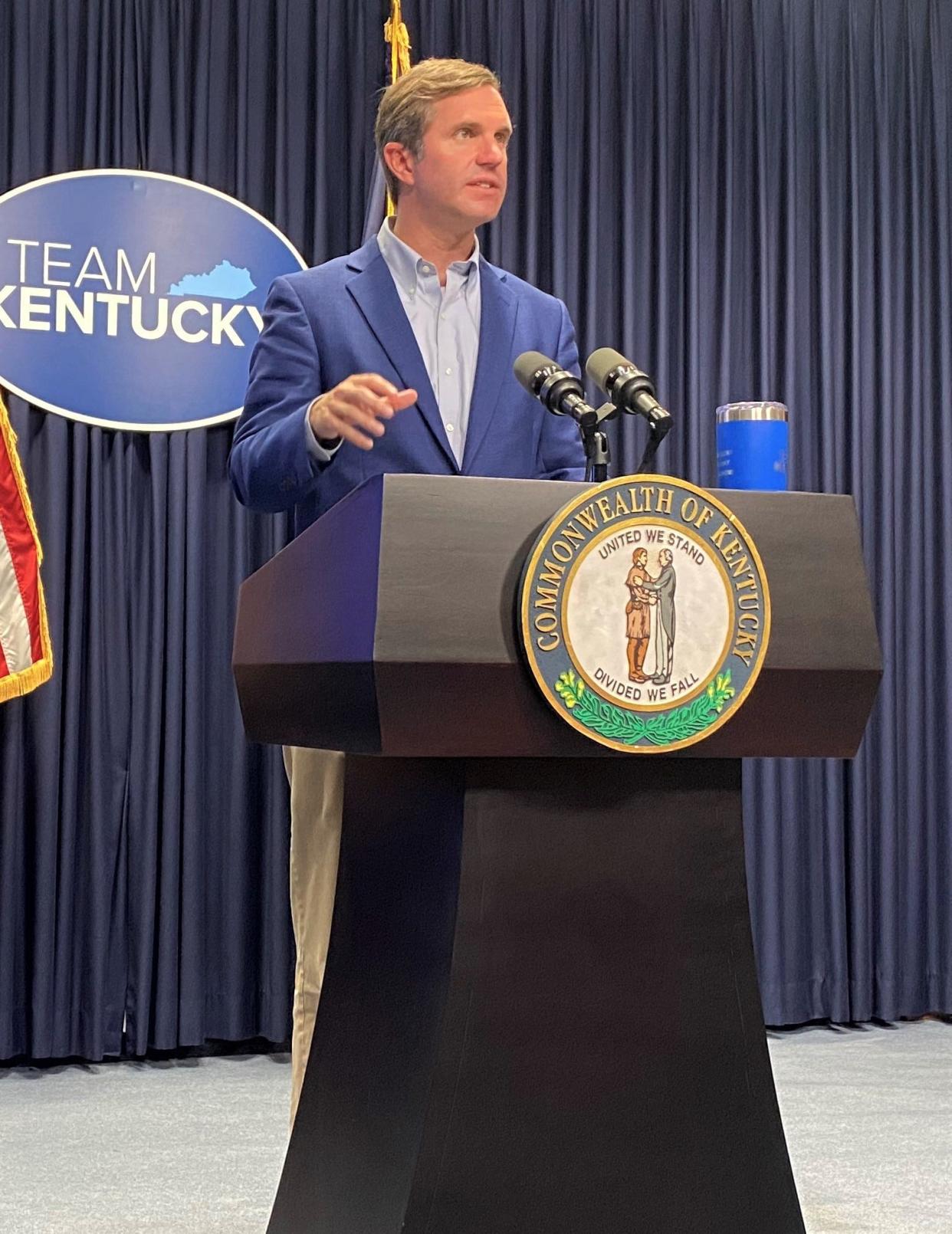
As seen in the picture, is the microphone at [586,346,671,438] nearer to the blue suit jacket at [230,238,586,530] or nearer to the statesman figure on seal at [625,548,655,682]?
the statesman figure on seal at [625,548,655,682]

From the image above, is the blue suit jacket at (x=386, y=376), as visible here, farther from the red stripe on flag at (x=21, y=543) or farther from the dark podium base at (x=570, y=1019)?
the red stripe on flag at (x=21, y=543)

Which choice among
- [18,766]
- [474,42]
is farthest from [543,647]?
[474,42]

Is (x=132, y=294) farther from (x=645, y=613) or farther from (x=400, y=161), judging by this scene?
(x=645, y=613)

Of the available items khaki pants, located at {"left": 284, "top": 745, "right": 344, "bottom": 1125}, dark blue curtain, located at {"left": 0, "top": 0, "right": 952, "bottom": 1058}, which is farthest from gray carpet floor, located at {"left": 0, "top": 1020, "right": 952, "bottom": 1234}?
khaki pants, located at {"left": 284, "top": 745, "right": 344, "bottom": 1125}

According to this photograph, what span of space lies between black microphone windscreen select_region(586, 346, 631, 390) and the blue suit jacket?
0.92 feet

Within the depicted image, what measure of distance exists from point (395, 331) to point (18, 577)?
1915 mm

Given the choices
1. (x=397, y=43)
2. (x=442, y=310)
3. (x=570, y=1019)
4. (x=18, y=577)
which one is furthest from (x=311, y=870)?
(x=397, y=43)

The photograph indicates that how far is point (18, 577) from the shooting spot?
11.0 feet

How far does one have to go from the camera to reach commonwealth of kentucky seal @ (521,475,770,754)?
3.83 feet

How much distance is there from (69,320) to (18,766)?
3.48ft

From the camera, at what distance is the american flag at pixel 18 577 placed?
3.33m

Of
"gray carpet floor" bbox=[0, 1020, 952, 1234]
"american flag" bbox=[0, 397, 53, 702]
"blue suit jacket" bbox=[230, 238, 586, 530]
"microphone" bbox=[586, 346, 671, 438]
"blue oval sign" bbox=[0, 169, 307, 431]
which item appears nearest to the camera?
"microphone" bbox=[586, 346, 671, 438]

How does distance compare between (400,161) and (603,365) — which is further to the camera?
(400,161)

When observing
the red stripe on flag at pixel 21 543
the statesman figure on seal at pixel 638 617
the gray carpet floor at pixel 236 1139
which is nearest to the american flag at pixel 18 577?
the red stripe on flag at pixel 21 543
